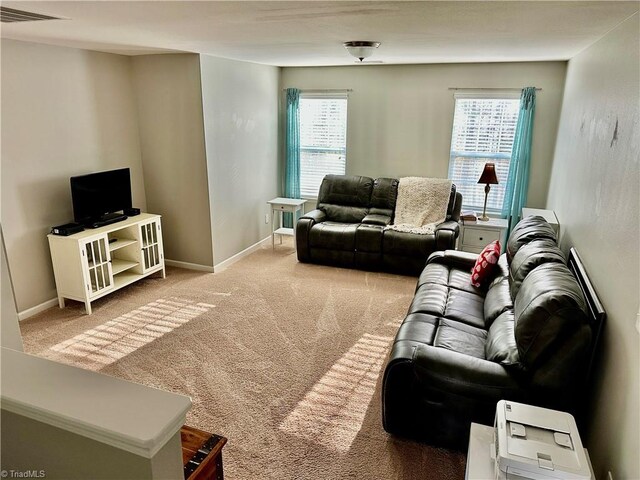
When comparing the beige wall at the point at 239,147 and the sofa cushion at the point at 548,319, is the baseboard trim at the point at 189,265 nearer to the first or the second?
the beige wall at the point at 239,147

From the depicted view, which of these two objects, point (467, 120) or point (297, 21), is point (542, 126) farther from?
point (297, 21)

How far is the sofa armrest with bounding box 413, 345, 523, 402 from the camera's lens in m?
2.21

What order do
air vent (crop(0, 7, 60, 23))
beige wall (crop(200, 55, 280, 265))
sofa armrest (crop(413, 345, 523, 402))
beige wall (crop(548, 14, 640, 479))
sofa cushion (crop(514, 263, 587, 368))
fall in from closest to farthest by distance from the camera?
beige wall (crop(548, 14, 640, 479)), sofa cushion (crop(514, 263, 587, 368)), sofa armrest (crop(413, 345, 523, 402)), air vent (crop(0, 7, 60, 23)), beige wall (crop(200, 55, 280, 265))

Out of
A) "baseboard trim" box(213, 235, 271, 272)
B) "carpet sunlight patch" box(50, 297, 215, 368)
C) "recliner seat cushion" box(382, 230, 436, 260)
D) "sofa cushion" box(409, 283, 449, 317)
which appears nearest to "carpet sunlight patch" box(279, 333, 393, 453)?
"sofa cushion" box(409, 283, 449, 317)

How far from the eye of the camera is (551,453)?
5.59ft

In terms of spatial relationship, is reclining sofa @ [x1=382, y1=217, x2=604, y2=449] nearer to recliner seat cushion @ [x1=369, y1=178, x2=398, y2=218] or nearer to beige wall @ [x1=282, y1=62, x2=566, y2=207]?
recliner seat cushion @ [x1=369, y1=178, x2=398, y2=218]

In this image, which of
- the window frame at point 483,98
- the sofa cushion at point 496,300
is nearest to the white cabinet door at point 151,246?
the sofa cushion at point 496,300

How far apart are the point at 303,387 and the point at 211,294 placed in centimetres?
183

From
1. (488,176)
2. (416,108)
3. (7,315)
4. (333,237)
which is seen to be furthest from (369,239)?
(7,315)

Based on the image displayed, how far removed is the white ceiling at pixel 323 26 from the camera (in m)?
2.15

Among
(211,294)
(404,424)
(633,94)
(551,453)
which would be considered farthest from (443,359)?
(211,294)

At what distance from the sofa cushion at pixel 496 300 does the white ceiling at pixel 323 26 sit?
1.74 metres

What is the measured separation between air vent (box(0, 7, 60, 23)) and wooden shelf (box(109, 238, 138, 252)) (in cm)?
212

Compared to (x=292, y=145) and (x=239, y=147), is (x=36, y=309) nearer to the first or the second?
(x=239, y=147)
